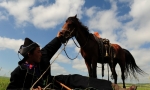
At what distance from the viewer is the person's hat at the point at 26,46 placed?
3.96 metres

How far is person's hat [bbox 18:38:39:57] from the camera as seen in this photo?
3961 mm

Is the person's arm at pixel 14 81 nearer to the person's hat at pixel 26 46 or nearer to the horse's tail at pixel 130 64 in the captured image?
the person's hat at pixel 26 46

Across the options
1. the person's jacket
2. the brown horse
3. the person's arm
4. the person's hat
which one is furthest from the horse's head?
the person's arm

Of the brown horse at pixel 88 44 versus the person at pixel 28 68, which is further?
the brown horse at pixel 88 44

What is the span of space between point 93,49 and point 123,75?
393 centimetres

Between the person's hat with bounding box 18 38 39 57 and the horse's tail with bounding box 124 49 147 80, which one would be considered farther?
the horse's tail with bounding box 124 49 147 80

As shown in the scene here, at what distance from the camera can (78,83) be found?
4.07m

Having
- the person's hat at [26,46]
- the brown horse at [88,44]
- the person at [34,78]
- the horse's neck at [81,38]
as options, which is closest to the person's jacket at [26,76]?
the person at [34,78]

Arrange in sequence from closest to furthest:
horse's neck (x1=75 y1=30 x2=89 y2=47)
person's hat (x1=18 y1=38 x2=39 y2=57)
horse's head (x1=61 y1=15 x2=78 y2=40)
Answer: person's hat (x1=18 y1=38 x2=39 y2=57), horse's head (x1=61 y1=15 x2=78 y2=40), horse's neck (x1=75 y1=30 x2=89 y2=47)

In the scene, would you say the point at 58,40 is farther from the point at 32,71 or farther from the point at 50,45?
the point at 32,71

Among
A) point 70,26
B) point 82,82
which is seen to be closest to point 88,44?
point 70,26

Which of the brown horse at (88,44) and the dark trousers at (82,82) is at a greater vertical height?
the brown horse at (88,44)

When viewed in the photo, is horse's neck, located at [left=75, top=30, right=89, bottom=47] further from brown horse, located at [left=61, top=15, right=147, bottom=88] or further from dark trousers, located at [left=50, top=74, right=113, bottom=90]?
dark trousers, located at [left=50, top=74, right=113, bottom=90]

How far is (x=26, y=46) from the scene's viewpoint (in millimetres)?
4016
